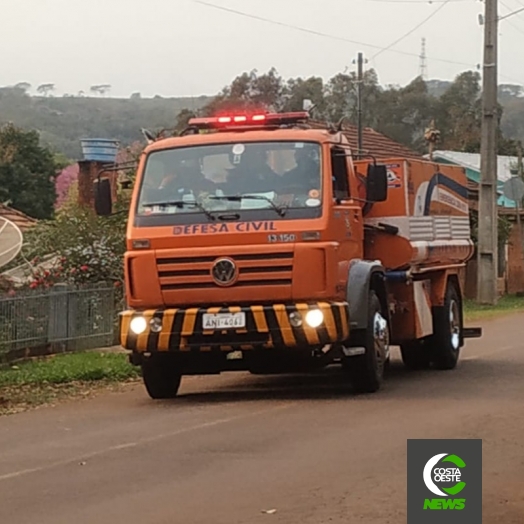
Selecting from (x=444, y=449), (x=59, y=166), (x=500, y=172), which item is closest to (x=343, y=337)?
(x=444, y=449)

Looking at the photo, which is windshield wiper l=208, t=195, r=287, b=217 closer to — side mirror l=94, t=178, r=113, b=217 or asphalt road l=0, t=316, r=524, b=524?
side mirror l=94, t=178, r=113, b=217

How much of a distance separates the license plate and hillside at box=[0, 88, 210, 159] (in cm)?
8415

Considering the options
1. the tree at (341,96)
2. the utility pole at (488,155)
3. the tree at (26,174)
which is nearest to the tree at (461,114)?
the tree at (341,96)

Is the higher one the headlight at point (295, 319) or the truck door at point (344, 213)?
the truck door at point (344, 213)

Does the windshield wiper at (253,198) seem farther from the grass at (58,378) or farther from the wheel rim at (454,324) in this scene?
the wheel rim at (454,324)

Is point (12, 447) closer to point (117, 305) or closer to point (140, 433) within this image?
point (140, 433)

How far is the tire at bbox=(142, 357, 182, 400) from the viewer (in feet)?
47.4

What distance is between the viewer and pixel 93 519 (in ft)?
26.7

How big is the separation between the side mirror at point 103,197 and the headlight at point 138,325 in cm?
194

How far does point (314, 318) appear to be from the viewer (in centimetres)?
1347

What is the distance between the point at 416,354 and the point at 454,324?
720mm

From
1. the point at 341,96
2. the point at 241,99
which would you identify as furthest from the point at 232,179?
the point at 341,96

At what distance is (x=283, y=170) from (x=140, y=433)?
351cm

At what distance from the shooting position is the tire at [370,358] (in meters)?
14.1
